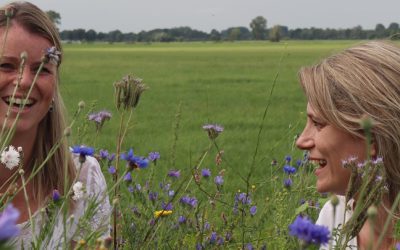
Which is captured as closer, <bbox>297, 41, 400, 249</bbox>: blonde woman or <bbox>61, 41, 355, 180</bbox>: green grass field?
<bbox>297, 41, 400, 249</bbox>: blonde woman

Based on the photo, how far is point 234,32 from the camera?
78.6 m

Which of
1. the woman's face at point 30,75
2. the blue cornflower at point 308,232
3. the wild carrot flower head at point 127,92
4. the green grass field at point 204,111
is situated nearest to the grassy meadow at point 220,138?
the green grass field at point 204,111

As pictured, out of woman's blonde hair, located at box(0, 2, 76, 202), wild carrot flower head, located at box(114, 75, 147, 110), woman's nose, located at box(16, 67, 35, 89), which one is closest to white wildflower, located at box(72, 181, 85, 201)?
wild carrot flower head, located at box(114, 75, 147, 110)

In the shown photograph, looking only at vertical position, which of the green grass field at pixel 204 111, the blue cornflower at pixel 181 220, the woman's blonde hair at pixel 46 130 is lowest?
the green grass field at pixel 204 111

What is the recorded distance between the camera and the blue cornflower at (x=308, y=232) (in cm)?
58

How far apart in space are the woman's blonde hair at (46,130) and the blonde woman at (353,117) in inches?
32.3

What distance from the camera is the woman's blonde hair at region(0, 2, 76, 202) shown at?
193 centimetres

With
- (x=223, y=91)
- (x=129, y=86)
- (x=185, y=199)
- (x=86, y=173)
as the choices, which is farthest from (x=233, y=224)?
(x=223, y=91)

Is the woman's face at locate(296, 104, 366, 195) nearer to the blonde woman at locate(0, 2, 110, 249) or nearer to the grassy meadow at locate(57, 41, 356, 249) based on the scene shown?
the grassy meadow at locate(57, 41, 356, 249)

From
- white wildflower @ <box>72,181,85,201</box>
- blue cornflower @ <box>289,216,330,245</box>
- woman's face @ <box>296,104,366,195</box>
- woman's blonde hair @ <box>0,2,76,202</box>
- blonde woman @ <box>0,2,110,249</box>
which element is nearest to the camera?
blue cornflower @ <box>289,216,330,245</box>

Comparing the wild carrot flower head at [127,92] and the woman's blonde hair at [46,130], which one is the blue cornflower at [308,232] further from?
the woman's blonde hair at [46,130]

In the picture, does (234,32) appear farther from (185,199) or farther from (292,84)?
(185,199)

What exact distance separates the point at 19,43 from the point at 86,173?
52 cm

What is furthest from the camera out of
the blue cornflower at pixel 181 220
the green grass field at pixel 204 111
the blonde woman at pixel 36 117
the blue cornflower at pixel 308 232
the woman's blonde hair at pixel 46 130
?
the green grass field at pixel 204 111
